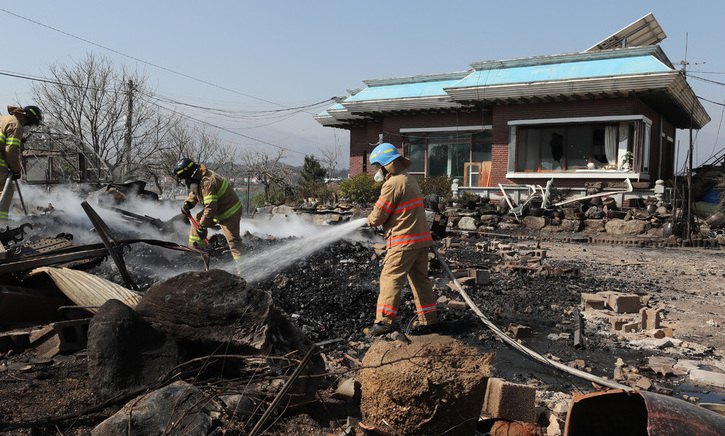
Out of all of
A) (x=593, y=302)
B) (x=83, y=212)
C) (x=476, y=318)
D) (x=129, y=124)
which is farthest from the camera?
(x=129, y=124)

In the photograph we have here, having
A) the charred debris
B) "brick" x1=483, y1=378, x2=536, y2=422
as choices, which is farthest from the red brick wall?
"brick" x1=483, y1=378, x2=536, y2=422

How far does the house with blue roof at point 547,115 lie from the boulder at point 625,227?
2.20m

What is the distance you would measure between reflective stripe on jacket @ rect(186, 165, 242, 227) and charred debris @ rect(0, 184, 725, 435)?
1.09 m

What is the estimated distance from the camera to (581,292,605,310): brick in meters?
6.31

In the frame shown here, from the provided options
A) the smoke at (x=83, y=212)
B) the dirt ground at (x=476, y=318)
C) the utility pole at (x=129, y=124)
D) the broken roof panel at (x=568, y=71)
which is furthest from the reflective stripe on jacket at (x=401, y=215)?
the utility pole at (x=129, y=124)

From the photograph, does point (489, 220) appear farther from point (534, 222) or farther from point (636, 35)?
point (636, 35)

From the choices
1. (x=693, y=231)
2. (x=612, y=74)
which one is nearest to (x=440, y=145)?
(x=612, y=74)

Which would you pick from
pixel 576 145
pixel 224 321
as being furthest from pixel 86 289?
pixel 576 145

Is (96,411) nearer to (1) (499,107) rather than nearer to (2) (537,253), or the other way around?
(2) (537,253)

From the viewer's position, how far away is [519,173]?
714 inches

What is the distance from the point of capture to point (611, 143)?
17156 millimetres

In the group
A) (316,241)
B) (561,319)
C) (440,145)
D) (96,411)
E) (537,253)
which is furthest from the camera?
(440,145)

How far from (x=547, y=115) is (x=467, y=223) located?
5.36 m

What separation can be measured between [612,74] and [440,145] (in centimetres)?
708
